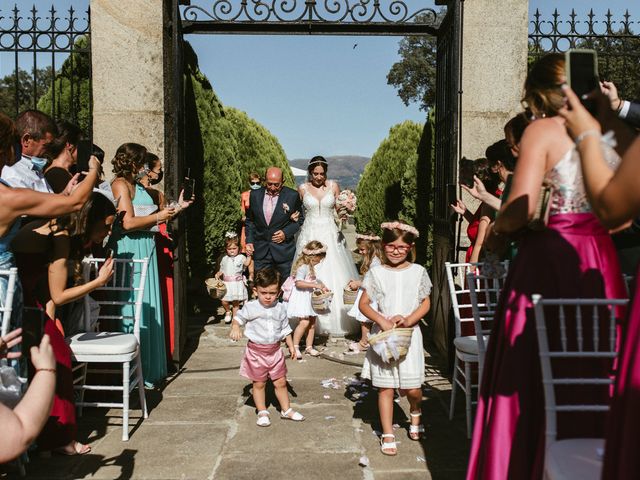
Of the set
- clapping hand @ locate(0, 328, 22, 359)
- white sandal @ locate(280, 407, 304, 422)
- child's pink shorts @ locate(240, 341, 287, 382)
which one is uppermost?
clapping hand @ locate(0, 328, 22, 359)

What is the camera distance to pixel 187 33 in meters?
6.92

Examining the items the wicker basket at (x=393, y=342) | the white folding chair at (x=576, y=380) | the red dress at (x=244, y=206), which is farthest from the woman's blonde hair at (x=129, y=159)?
the red dress at (x=244, y=206)

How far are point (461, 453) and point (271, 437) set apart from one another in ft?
4.01

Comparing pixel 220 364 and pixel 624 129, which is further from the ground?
pixel 624 129

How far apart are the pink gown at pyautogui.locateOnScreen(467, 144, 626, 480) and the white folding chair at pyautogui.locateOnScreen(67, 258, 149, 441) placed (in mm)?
2544

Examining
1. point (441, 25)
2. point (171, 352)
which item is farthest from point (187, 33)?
point (171, 352)

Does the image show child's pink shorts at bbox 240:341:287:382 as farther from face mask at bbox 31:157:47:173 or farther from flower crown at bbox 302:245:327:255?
flower crown at bbox 302:245:327:255

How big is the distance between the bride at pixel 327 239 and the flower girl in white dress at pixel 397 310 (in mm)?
3745

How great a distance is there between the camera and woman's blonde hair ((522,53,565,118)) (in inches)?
106

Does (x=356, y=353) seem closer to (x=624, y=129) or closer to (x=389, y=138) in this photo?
(x=624, y=129)

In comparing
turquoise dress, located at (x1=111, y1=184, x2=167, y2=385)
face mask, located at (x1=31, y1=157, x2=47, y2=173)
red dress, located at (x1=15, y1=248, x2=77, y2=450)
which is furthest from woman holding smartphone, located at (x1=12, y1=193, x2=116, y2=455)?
turquoise dress, located at (x1=111, y1=184, x2=167, y2=385)

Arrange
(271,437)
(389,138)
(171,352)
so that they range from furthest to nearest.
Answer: (389,138), (171,352), (271,437)

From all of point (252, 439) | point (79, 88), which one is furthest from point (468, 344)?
point (79, 88)

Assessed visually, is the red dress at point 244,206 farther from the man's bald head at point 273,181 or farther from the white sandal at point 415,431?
the white sandal at point 415,431
